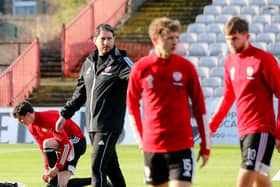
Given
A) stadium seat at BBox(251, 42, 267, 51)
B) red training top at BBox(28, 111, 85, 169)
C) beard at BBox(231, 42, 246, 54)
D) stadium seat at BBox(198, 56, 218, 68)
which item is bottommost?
stadium seat at BBox(198, 56, 218, 68)

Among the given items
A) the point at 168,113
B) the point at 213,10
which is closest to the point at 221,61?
the point at 213,10

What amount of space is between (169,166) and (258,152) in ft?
4.37

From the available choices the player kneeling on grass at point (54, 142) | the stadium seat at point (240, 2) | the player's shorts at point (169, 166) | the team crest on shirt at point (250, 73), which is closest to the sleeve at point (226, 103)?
the team crest on shirt at point (250, 73)

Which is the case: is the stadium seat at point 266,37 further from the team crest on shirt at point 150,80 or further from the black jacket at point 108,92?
the team crest on shirt at point 150,80

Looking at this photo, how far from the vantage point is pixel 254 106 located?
1047 centimetres

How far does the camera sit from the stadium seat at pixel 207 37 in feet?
103

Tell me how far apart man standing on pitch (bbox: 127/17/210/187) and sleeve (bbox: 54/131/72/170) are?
139 inches

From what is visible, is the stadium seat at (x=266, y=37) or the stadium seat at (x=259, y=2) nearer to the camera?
the stadium seat at (x=266, y=37)

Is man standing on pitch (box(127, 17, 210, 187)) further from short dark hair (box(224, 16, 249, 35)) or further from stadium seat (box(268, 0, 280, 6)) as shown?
stadium seat (box(268, 0, 280, 6))

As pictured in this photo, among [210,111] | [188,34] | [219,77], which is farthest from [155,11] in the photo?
[210,111]

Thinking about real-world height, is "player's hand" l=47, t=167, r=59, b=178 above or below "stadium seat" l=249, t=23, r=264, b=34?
below

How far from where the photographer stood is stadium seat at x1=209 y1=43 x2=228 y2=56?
30656mm

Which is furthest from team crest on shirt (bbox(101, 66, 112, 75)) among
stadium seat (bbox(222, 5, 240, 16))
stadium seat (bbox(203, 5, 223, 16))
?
stadium seat (bbox(203, 5, 223, 16))

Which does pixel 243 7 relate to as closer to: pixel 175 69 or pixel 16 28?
pixel 16 28
